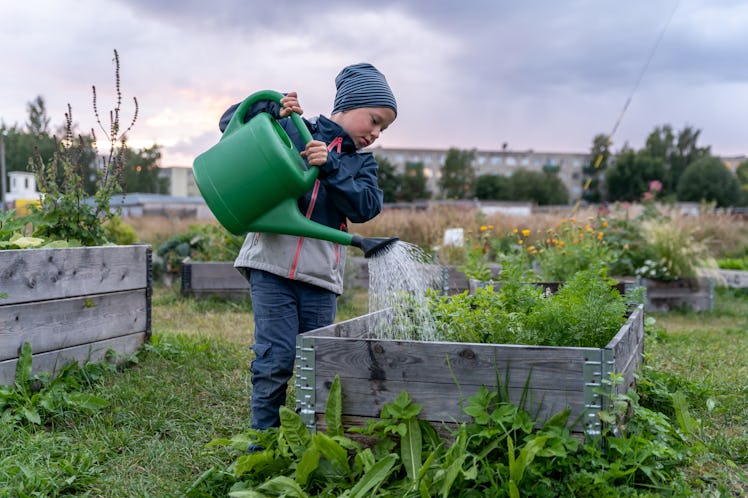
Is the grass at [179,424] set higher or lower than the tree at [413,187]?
lower

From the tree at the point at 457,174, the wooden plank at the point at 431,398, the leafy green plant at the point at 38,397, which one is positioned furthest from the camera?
the tree at the point at 457,174

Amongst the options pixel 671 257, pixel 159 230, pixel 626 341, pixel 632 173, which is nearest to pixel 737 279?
pixel 671 257

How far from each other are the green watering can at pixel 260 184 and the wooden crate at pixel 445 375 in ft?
1.14

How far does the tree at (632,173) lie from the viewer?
2126 inches

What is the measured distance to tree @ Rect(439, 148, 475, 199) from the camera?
58.1 meters

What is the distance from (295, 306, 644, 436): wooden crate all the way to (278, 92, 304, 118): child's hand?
2.59 ft

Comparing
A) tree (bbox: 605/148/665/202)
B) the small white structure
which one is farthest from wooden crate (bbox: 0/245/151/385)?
tree (bbox: 605/148/665/202)

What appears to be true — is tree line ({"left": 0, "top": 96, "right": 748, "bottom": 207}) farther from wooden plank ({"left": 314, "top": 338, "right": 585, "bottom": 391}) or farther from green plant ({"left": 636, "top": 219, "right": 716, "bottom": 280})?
wooden plank ({"left": 314, "top": 338, "right": 585, "bottom": 391})

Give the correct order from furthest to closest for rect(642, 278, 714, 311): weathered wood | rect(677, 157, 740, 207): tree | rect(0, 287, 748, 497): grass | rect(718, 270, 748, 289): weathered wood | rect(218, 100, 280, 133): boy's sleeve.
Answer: rect(677, 157, 740, 207): tree
rect(718, 270, 748, 289): weathered wood
rect(642, 278, 714, 311): weathered wood
rect(218, 100, 280, 133): boy's sleeve
rect(0, 287, 748, 497): grass

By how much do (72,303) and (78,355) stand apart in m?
0.27

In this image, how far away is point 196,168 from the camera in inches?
88.8

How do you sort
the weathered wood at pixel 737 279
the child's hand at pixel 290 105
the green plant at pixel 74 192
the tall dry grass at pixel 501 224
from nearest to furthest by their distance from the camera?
the child's hand at pixel 290 105 < the green plant at pixel 74 192 < the weathered wood at pixel 737 279 < the tall dry grass at pixel 501 224

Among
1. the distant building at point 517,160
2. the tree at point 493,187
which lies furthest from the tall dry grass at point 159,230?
the distant building at point 517,160

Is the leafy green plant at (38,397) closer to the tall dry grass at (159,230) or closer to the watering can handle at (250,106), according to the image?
the watering can handle at (250,106)
